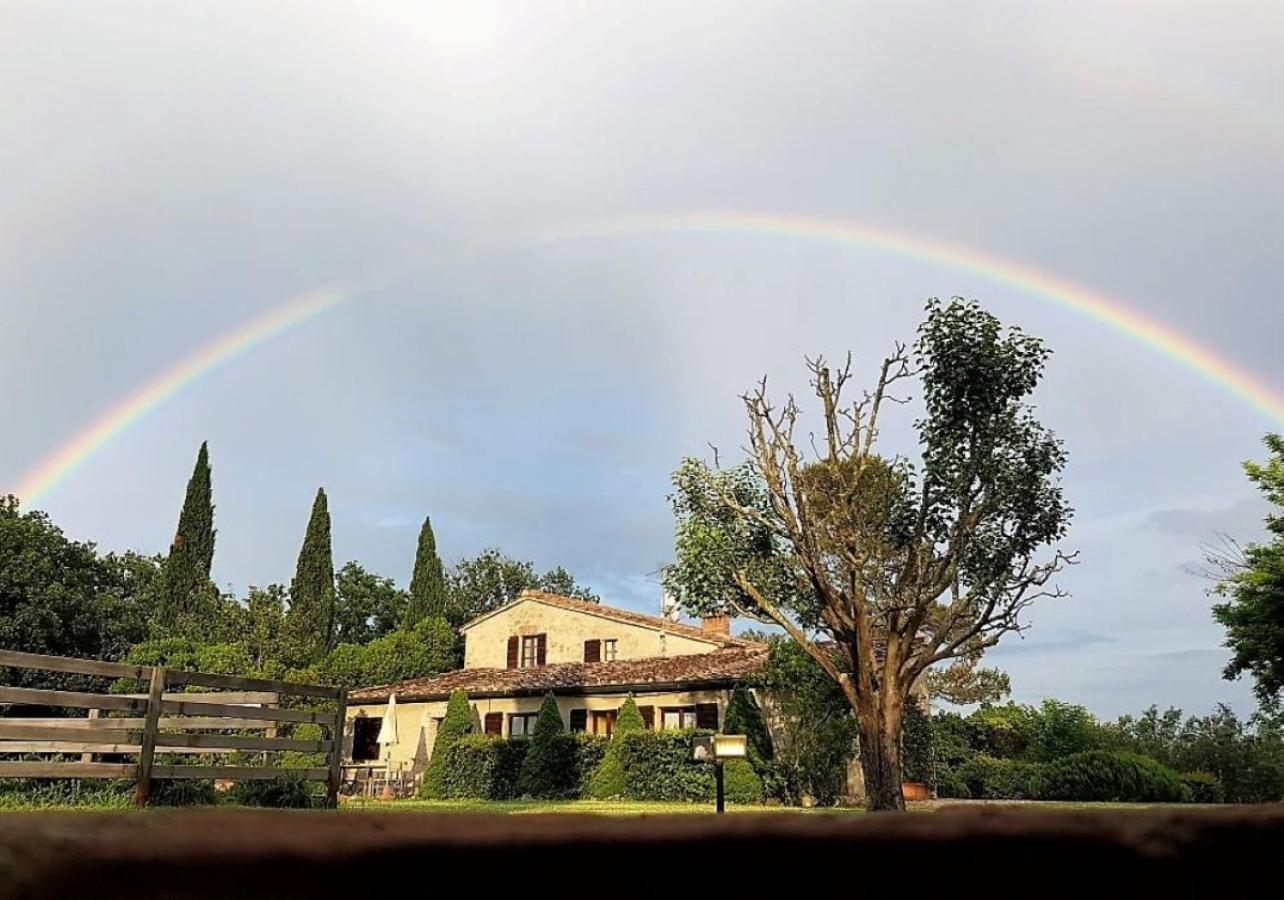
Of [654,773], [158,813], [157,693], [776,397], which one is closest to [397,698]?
[654,773]

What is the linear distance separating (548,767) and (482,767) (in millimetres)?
2200

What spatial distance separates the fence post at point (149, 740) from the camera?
8.23 m

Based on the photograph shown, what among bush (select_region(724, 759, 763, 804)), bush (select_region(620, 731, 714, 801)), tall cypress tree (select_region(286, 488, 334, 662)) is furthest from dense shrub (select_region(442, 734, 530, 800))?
tall cypress tree (select_region(286, 488, 334, 662))

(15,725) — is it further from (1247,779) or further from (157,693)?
(1247,779)

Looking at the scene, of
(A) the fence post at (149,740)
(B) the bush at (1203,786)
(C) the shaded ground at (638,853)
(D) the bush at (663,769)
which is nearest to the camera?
(C) the shaded ground at (638,853)

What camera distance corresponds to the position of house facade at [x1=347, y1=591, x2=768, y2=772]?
85.3 ft

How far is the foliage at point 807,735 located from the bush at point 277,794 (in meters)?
14.0

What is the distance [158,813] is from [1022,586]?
21.0 meters

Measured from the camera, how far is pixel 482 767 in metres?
24.9

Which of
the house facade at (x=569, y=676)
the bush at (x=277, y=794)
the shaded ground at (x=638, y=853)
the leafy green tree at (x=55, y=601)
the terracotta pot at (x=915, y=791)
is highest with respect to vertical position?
the leafy green tree at (x=55, y=601)

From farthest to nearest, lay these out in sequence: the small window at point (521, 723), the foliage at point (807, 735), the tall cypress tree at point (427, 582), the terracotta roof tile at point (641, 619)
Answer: the tall cypress tree at point (427, 582), the terracotta roof tile at point (641, 619), the small window at point (521, 723), the foliage at point (807, 735)

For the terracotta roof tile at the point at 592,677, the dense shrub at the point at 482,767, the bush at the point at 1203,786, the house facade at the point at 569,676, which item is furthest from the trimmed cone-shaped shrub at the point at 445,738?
the bush at the point at 1203,786

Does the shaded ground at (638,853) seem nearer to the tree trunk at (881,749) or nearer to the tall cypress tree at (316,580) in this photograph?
the tree trunk at (881,749)

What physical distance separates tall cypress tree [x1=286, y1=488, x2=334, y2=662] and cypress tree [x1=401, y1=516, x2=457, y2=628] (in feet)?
13.3
